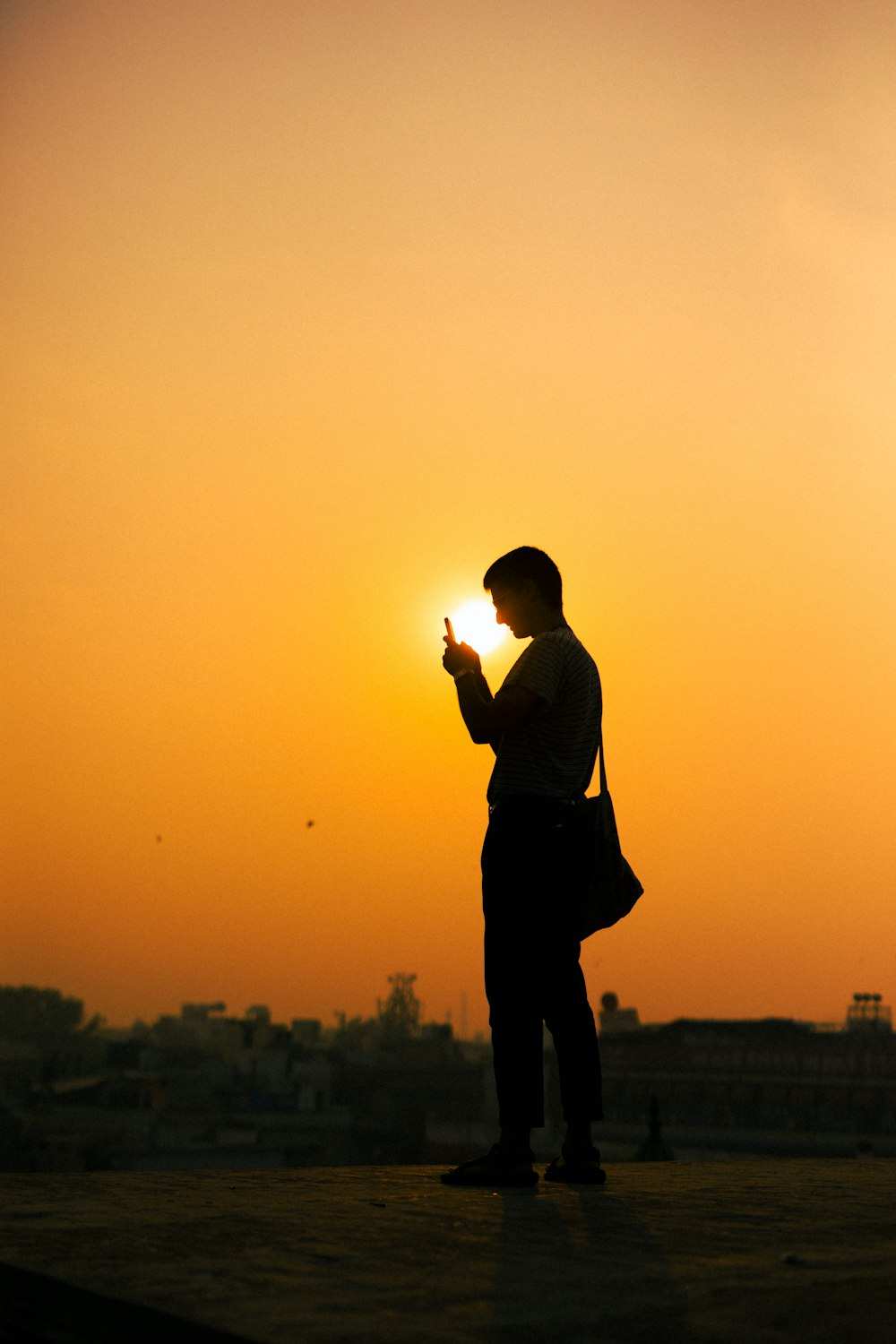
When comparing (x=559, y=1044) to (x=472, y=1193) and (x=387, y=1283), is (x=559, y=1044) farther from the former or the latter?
(x=387, y=1283)

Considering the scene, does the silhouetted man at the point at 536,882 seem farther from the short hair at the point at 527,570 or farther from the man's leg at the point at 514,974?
the short hair at the point at 527,570

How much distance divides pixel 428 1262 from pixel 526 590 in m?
2.35

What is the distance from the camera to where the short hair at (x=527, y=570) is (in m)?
4.32

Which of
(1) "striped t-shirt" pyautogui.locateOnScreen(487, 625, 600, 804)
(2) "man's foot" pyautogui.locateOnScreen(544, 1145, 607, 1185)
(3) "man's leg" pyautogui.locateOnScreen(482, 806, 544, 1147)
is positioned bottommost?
(2) "man's foot" pyautogui.locateOnScreen(544, 1145, 607, 1185)

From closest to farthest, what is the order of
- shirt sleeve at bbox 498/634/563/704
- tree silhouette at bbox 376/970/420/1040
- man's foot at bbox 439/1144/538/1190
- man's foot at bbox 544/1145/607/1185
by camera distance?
man's foot at bbox 439/1144/538/1190 < man's foot at bbox 544/1145/607/1185 < shirt sleeve at bbox 498/634/563/704 < tree silhouette at bbox 376/970/420/1040

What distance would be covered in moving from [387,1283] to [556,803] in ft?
6.57

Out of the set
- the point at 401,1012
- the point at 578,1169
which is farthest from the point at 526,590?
the point at 401,1012

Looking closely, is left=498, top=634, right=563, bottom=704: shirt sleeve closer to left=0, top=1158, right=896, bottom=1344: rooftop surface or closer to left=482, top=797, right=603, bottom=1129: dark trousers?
left=482, top=797, right=603, bottom=1129: dark trousers

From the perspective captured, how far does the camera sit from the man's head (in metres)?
4.30

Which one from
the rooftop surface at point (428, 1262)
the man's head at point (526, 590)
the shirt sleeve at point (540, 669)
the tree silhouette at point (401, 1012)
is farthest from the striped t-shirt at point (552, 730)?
the tree silhouette at point (401, 1012)

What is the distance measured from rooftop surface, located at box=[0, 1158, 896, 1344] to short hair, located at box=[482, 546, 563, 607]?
1.73 m

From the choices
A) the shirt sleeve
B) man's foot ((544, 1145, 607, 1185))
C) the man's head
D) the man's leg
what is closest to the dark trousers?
the man's leg

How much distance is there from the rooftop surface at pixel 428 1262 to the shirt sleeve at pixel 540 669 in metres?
1.32

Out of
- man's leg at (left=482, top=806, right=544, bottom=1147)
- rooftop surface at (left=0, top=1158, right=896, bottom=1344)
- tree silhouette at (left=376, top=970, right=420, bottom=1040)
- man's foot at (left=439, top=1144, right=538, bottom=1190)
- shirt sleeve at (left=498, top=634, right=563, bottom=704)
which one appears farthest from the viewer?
tree silhouette at (left=376, top=970, right=420, bottom=1040)
